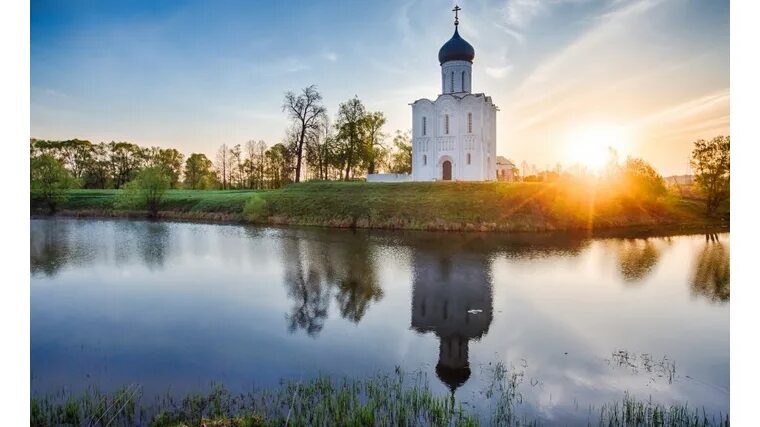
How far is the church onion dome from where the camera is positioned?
27016 millimetres

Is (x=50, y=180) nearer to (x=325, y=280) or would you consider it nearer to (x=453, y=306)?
(x=325, y=280)

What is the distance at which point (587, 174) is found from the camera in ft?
79.5

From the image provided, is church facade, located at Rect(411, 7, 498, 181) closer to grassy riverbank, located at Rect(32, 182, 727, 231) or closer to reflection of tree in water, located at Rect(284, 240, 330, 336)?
grassy riverbank, located at Rect(32, 182, 727, 231)

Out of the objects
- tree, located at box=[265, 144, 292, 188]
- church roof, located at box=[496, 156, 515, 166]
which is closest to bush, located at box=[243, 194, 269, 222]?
tree, located at box=[265, 144, 292, 188]

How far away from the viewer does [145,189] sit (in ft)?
89.4

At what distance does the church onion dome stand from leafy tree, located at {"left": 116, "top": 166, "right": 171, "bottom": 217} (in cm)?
1953

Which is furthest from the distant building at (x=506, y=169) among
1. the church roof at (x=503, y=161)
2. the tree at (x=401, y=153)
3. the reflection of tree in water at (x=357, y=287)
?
the reflection of tree in water at (x=357, y=287)

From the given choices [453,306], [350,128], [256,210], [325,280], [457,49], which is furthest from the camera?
[350,128]

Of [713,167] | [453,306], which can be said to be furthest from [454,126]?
[453,306]

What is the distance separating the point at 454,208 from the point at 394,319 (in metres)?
15.0

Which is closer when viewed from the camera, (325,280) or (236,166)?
(325,280)

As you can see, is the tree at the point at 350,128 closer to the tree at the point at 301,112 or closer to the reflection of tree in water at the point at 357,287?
the tree at the point at 301,112

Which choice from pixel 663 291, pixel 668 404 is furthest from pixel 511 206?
pixel 668 404
